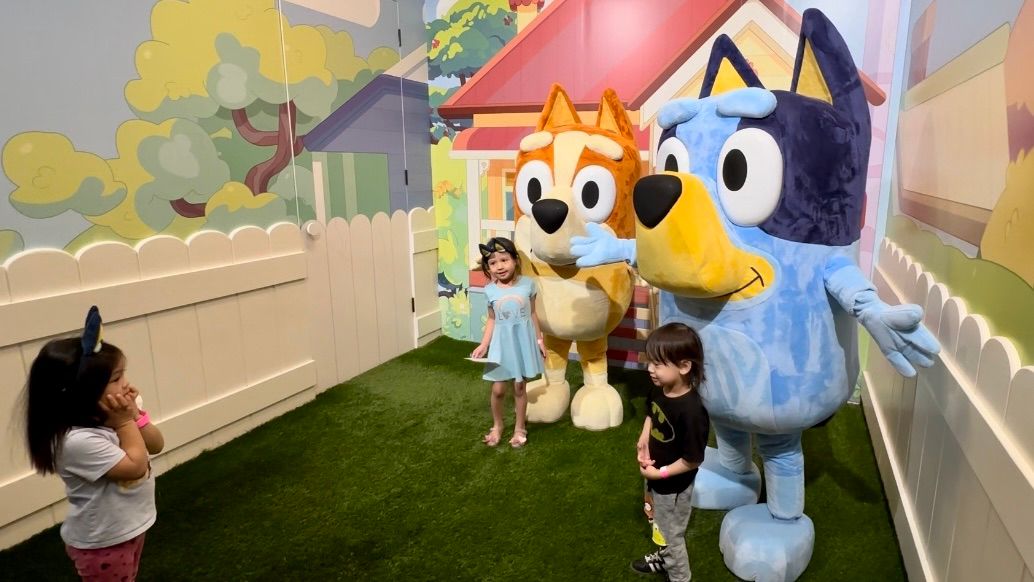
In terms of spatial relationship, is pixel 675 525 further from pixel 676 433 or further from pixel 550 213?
pixel 550 213

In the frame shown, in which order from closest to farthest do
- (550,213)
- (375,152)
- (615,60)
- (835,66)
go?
(835,66) < (550,213) < (615,60) < (375,152)

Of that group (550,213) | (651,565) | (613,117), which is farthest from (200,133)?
(651,565)

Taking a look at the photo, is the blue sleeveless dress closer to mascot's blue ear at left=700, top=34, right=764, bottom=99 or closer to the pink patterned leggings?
mascot's blue ear at left=700, top=34, right=764, bottom=99

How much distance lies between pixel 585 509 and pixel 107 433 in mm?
1383

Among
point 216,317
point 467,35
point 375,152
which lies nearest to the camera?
point 216,317

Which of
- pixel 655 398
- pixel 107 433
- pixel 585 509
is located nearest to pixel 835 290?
pixel 655 398

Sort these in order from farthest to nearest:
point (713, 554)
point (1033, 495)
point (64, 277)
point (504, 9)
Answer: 1. point (504, 9)
2. point (64, 277)
3. point (713, 554)
4. point (1033, 495)

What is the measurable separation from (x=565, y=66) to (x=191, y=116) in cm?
170

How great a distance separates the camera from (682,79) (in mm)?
2961

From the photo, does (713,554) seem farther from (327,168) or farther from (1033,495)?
(327,168)

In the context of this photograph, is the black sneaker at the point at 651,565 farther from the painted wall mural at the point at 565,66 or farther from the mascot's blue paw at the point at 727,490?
the painted wall mural at the point at 565,66

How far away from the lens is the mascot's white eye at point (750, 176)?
153cm

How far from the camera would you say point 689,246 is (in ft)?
4.94

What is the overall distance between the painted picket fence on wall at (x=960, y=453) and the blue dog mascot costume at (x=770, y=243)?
22 centimetres
